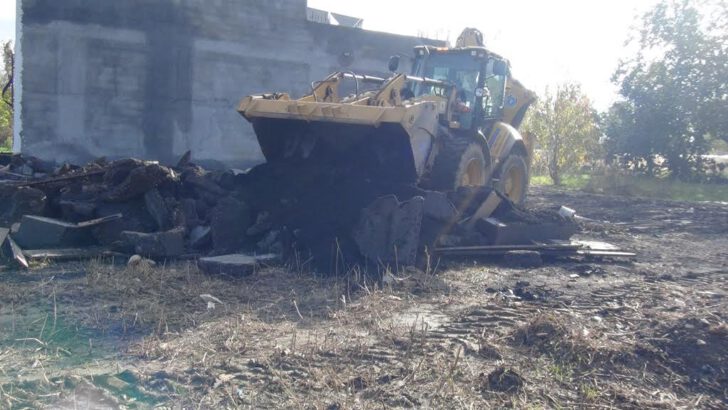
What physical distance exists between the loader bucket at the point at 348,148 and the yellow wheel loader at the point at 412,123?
0.04ft

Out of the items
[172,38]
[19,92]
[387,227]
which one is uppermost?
[172,38]

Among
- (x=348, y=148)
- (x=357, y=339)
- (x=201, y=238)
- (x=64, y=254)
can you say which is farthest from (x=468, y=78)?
(x=357, y=339)

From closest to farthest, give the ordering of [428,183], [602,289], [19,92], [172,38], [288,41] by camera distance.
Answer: [602,289]
[428,183]
[19,92]
[172,38]
[288,41]

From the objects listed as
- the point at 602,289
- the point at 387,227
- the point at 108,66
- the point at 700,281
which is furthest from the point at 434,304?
the point at 108,66

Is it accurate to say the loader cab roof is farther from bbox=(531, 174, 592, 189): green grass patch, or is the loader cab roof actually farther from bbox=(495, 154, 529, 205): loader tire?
bbox=(531, 174, 592, 189): green grass patch

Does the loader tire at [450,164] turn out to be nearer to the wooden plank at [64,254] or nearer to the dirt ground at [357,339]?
the dirt ground at [357,339]

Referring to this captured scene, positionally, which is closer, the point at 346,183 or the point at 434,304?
the point at 434,304

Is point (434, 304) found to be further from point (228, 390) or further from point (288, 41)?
point (288, 41)

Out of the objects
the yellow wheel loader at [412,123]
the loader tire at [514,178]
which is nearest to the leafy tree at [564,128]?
the loader tire at [514,178]

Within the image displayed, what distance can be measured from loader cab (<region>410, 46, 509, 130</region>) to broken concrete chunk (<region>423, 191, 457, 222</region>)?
8.11ft

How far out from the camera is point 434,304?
7543 mm

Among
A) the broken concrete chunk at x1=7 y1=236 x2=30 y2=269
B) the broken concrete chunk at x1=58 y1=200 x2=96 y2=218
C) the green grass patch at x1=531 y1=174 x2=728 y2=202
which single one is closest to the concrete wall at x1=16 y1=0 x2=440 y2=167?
the broken concrete chunk at x1=58 y1=200 x2=96 y2=218

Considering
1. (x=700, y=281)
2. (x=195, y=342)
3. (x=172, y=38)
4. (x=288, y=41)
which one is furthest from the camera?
(x=288, y=41)

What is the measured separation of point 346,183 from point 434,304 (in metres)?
2.64
